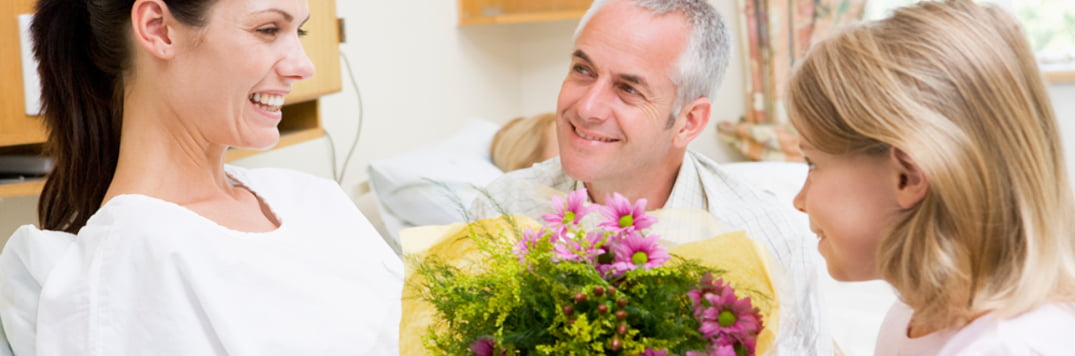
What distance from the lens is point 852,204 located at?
108cm

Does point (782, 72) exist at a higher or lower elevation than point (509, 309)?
lower

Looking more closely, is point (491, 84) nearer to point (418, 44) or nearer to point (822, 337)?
point (418, 44)

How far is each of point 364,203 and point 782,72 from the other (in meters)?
2.17

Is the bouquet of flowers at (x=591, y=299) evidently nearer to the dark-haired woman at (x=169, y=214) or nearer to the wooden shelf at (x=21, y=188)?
the dark-haired woman at (x=169, y=214)

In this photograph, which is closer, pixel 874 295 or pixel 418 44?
pixel 874 295

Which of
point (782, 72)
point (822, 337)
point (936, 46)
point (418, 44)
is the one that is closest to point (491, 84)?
point (418, 44)

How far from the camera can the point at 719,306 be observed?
2.95 feet

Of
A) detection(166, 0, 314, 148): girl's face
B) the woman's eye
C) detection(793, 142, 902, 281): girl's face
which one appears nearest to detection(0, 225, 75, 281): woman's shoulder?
detection(166, 0, 314, 148): girl's face

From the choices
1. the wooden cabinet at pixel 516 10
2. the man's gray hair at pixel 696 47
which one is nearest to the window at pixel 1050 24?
the wooden cabinet at pixel 516 10

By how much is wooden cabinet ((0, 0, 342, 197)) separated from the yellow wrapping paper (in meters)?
0.87

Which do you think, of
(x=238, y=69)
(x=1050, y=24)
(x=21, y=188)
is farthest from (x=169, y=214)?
(x=1050, y=24)

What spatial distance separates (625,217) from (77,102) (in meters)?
0.92

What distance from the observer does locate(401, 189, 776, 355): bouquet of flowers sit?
2.87 ft

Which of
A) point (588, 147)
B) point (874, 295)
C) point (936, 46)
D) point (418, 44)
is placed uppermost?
point (936, 46)
